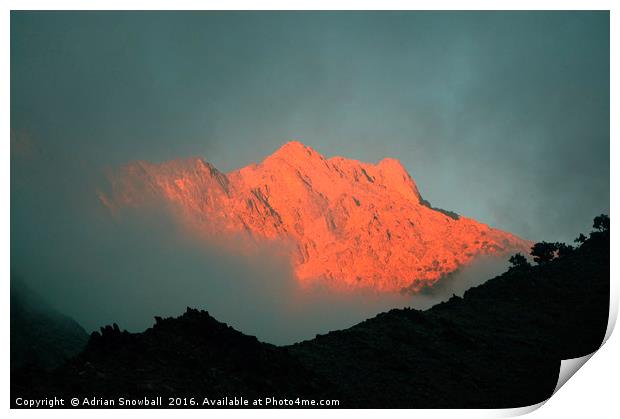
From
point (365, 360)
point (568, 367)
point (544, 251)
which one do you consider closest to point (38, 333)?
point (365, 360)

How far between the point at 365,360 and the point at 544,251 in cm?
3308

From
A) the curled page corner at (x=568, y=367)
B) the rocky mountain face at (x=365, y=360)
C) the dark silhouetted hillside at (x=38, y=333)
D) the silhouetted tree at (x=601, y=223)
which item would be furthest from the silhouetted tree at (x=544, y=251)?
the dark silhouetted hillside at (x=38, y=333)

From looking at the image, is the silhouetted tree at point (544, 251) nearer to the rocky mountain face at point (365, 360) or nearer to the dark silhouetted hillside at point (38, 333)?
the rocky mountain face at point (365, 360)

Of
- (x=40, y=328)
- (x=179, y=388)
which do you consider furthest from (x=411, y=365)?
(x=40, y=328)

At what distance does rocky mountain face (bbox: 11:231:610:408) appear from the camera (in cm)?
1889

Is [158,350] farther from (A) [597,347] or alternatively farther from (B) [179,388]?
(A) [597,347]

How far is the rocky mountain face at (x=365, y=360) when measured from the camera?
62.0 feet

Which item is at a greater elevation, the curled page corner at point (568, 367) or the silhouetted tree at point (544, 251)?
the silhouetted tree at point (544, 251)

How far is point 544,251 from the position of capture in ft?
169

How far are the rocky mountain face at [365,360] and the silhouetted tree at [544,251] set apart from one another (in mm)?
17099

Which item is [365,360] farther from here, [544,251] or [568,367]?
[544,251]

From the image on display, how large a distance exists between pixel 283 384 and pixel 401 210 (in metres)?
56.4
